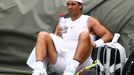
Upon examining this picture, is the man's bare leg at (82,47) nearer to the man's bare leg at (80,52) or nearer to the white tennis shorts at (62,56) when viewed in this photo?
the man's bare leg at (80,52)

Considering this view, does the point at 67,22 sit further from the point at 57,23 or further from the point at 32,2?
the point at 32,2

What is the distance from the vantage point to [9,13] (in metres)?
5.64

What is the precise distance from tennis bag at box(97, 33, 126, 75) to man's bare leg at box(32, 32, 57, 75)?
599 millimetres

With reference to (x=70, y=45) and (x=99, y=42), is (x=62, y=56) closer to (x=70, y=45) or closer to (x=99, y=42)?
(x=70, y=45)

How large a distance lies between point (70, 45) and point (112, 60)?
2.38 feet

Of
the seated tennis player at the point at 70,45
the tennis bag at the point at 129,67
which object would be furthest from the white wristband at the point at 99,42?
the tennis bag at the point at 129,67

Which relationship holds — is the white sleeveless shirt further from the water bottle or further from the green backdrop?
the green backdrop

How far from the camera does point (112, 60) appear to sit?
4266 mm

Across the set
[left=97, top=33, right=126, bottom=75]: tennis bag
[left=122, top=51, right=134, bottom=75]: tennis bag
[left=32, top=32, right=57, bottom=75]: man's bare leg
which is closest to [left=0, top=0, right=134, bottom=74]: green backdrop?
[left=32, top=32, right=57, bottom=75]: man's bare leg

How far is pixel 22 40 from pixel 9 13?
1.25ft

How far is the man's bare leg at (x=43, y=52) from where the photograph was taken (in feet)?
14.8

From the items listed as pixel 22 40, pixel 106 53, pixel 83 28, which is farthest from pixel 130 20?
pixel 22 40

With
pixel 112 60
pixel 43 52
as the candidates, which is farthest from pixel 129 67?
pixel 43 52

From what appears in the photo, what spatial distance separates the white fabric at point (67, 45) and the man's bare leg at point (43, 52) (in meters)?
0.07
